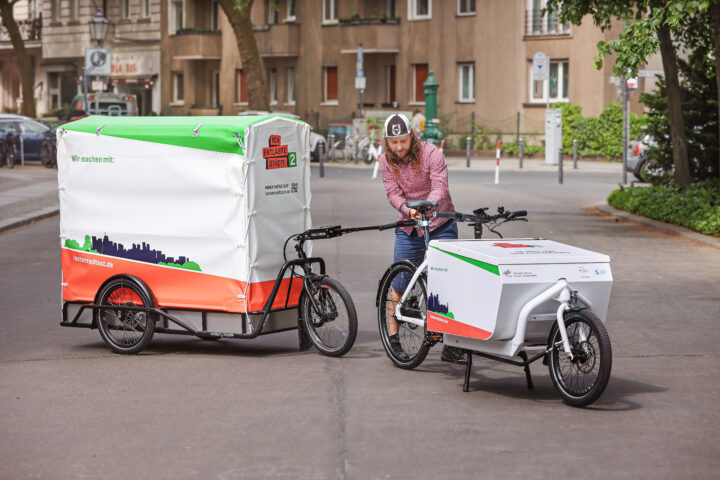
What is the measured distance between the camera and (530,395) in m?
7.68

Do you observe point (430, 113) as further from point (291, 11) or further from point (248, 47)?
point (291, 11)

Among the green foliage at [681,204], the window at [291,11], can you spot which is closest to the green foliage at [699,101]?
the green foliage at [681,204]

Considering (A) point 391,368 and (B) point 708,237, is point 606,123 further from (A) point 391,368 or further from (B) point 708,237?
(A) point 391,368

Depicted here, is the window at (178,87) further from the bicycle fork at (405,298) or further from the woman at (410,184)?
the bicycle fork at (405,298)

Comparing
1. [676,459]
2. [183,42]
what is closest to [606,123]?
[183,42]

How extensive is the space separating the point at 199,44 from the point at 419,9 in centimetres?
1261

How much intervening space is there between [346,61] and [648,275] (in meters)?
41.8

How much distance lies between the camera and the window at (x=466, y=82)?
51.4 metres

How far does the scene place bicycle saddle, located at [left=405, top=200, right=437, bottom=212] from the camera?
8.34 metres

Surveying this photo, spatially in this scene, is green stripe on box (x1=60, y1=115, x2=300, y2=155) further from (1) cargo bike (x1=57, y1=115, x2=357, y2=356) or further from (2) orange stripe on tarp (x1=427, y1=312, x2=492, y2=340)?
(2) orange stripe on tarp (x1=427, y1=312, x2=492, y2=340)

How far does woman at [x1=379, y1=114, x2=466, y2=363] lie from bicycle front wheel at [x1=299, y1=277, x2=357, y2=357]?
0.98 feet

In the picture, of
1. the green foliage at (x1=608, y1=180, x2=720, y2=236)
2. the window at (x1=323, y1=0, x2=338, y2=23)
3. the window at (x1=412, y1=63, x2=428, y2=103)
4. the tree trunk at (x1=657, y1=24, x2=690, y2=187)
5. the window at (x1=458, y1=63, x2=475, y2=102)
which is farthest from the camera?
the window at (x1=323, y1=0, x2=338, y2=23)

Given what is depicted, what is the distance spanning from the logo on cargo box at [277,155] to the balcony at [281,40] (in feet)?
157

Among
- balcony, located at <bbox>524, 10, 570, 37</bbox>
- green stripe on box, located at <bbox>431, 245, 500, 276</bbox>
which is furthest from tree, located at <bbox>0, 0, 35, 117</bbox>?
green stripe on box, located at <bbox>431, 245, 500, 276</bbox>
